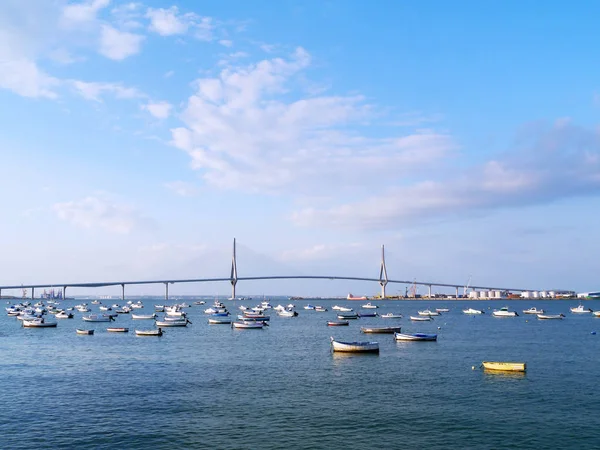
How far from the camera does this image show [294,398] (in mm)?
40812

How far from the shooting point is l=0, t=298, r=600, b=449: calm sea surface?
31.4 m

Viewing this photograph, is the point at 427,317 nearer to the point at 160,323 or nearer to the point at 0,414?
the point at 160,323

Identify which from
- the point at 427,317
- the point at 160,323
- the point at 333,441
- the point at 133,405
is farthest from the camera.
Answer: the point at 427,317

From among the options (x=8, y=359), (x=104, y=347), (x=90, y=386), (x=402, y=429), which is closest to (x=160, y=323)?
(x=104, y=347)

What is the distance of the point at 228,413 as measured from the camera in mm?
36375

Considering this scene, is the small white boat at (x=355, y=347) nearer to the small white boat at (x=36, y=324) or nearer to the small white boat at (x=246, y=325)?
the small white boat at (x=246, y=325)

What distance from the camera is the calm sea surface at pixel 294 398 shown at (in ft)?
103

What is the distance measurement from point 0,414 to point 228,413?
15338 millimetres

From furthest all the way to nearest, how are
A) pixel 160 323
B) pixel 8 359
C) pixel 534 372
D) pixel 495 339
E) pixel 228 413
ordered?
pixel 160 323 < pixel 495 339 < pixel 8 359 < pixel 534 372 < pixel 228 413

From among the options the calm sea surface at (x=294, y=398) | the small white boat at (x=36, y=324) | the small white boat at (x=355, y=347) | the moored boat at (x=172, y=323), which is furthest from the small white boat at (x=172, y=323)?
the small white boat at (x=355, y=347)

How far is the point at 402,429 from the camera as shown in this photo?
32.8 meters

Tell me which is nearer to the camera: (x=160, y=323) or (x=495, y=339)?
(x=495, y=339)

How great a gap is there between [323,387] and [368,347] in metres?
22.9

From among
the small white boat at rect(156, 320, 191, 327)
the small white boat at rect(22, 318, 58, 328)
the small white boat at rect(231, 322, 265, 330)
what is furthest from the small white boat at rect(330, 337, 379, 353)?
the small white boat at rect(22, 318, 58, 328)
